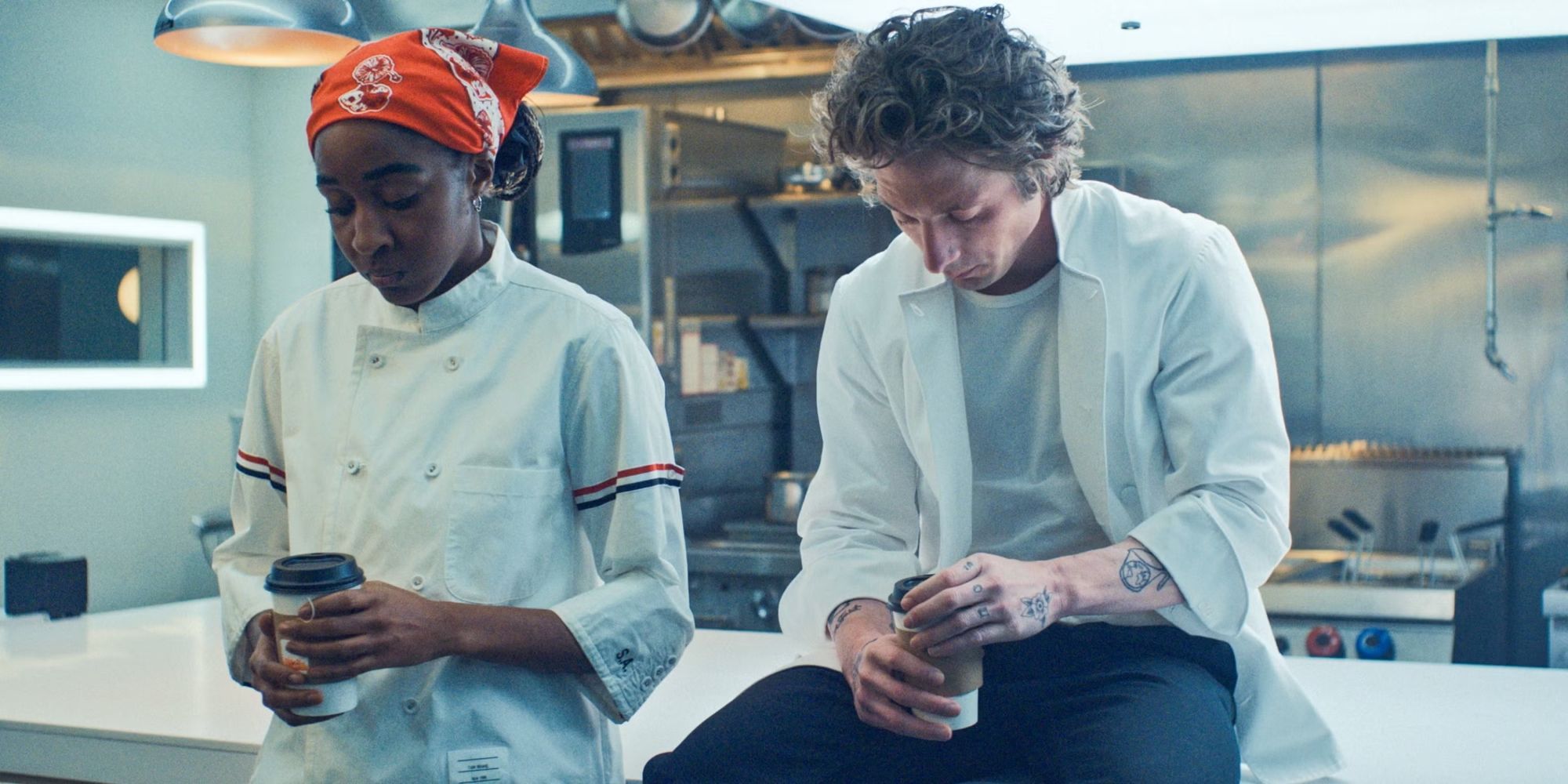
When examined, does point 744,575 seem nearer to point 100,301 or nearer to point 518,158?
point 100,301

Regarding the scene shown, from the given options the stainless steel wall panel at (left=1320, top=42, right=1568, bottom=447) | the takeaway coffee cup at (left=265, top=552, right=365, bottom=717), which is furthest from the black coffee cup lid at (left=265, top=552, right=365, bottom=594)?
the stainless steel wall panel at (left=1320, top=42, right=1568, bottom=447)

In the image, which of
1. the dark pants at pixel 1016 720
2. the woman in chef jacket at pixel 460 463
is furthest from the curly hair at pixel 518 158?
the dark pants at pixel 1016 720

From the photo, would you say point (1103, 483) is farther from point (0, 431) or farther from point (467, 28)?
point (0, 431)

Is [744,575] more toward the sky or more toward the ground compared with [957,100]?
more toward the ground

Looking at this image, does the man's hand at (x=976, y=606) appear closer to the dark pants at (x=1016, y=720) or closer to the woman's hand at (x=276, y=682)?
the dark pants at (x=1016, y=720)

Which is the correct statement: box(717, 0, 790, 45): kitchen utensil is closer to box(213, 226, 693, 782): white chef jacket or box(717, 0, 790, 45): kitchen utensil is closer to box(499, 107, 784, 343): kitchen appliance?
box(499, 107, 784, 343): kitchen appliance

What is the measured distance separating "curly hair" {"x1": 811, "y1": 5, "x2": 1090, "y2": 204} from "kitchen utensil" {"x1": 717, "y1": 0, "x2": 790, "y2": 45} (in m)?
2.85

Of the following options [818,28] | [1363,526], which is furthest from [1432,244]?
[818,28]

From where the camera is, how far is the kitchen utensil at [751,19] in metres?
4.31

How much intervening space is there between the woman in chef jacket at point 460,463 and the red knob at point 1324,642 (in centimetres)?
240

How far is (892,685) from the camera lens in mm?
1291

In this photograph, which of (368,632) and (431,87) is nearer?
(368,632)

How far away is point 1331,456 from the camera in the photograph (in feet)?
14.9

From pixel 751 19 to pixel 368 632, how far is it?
3386mm
